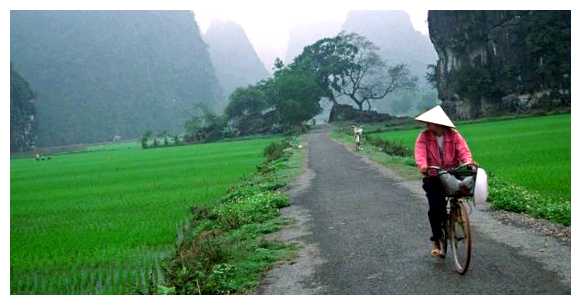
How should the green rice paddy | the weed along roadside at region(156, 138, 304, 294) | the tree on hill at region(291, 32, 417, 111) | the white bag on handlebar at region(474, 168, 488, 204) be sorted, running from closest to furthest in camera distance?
the white bag on handlebar at region(474, 168, 488, 204), the weed along roadside at region(156, 138, 304, 294), the green rice paddy, the tree on hill at region(291, 32, 417, 111)

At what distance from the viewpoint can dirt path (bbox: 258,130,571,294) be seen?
14.6 feet

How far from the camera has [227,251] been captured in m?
5.95

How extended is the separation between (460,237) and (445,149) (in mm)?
830

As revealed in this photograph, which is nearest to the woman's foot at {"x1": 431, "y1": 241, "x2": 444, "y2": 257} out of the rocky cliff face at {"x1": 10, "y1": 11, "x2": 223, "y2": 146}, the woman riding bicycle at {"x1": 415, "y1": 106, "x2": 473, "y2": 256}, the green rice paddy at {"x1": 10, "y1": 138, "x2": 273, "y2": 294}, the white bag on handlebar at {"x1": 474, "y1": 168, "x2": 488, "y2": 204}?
the woman riding bicycle at {"x1": 415, "y1": 106, "x2": 473, "y2": 256}

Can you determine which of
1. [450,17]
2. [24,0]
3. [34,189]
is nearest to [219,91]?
[450,17]

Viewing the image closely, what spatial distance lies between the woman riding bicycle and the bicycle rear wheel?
0.19 meters

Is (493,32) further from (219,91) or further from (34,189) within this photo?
(219,91)

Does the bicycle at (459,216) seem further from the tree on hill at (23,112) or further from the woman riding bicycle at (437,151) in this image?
the tree on hill at (23,112)

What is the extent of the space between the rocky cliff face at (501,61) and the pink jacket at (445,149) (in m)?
33.7

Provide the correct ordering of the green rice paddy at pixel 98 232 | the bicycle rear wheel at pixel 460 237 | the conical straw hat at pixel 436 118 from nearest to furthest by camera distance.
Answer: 1. the bicycle rear wheel at pixel 460 237
2. the conical straw hat at pixel 436 118
3. the green rice paddy at pixel 98 232

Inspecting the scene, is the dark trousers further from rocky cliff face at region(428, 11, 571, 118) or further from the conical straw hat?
rocky cliff face at region(428, 11, 571, 118)

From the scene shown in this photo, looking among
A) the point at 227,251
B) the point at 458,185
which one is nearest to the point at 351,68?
the point at 227,251

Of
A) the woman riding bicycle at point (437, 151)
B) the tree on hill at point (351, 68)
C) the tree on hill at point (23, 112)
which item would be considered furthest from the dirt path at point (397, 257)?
the tree on hill at point (23, 112)

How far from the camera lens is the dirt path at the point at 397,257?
4.45 meters
